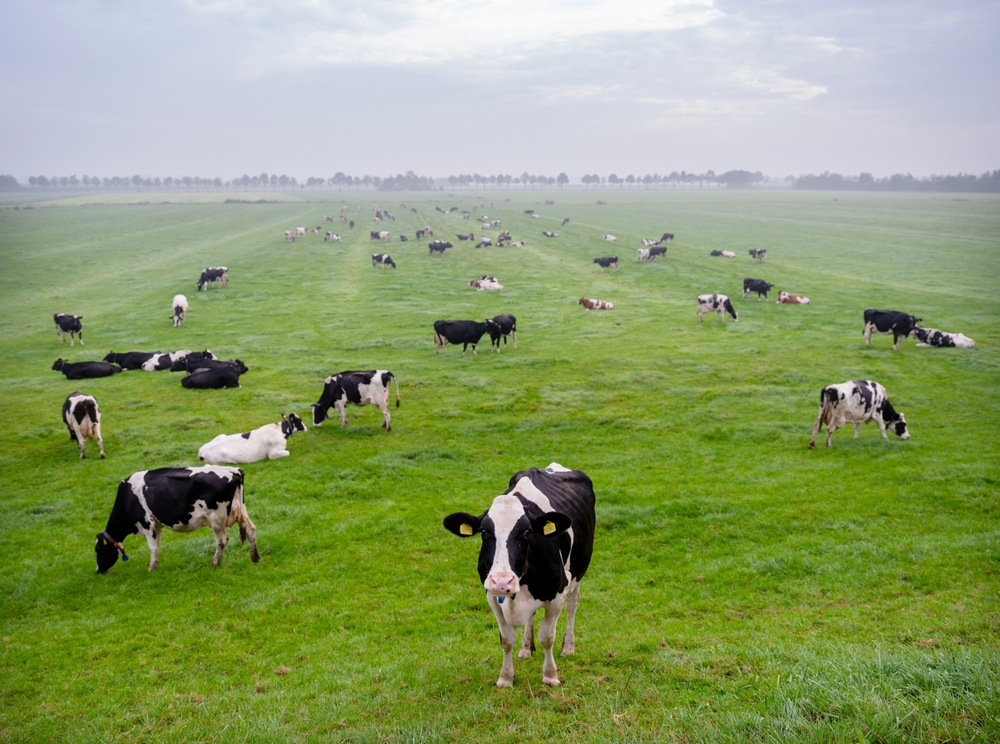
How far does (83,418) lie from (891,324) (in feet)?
102

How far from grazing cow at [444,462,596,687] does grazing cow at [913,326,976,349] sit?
26.7 m

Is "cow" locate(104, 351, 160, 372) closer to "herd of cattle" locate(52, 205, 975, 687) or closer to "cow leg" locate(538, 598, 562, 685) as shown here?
"herd of cattle" locate(52, 205, 975, 687)

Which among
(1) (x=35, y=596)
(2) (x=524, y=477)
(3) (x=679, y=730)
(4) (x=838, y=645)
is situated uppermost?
(2) (x=524, y=477)

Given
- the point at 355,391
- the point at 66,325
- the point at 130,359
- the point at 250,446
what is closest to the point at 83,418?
the point at 250,446

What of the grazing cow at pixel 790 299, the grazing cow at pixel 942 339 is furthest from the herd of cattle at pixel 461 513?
the grazing cow at pixel 790 299

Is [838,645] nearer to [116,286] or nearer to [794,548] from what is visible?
[794,548]

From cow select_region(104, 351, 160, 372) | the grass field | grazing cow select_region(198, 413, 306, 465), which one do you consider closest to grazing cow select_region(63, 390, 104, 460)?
the grass field

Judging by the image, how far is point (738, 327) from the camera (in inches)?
1293

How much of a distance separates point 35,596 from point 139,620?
2339mm

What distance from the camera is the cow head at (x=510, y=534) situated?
21.9 ft

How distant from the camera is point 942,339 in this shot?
27281 millimetres

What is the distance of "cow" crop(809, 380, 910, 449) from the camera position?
671 inches

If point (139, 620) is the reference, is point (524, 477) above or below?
above

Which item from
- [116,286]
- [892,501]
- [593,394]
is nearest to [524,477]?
[892,501]
